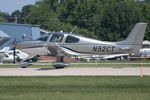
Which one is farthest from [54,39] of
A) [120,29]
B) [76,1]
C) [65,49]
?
[76,1]

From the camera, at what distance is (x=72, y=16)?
79375 millimetres

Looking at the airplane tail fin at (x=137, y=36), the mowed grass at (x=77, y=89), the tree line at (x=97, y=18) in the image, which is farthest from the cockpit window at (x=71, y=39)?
the tree line at (x=97, y=18)

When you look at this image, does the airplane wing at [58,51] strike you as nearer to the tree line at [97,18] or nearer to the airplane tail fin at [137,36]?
the airplane tail fin at [137,36]

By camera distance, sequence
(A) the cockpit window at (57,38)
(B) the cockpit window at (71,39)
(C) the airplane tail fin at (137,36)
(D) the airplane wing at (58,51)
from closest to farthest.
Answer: (D) the airplane wing at (58,51), (C) the airplane tail fin at (137,36), (A) the cockpit window at (57,38), (B) the cockpit window at (71,39)

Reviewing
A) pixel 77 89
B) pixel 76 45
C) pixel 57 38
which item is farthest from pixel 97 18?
pixel 77 89

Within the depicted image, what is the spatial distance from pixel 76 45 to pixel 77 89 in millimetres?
8790

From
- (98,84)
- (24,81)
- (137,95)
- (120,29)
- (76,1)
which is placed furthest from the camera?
(76,1)

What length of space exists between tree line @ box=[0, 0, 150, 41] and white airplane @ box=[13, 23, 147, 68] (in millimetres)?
41336

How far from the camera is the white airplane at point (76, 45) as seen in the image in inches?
765

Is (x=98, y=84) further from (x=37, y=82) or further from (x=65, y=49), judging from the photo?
(x=65, y=49)

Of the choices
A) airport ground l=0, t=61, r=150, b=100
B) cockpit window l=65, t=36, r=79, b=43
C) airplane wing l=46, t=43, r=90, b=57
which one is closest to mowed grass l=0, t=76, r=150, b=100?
airport ground l=0, t=61, r=150, b=100

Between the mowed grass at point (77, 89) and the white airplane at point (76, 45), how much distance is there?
5760 millimetres

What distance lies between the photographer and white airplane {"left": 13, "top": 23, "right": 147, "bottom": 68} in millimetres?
19422

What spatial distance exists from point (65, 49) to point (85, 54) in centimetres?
156
